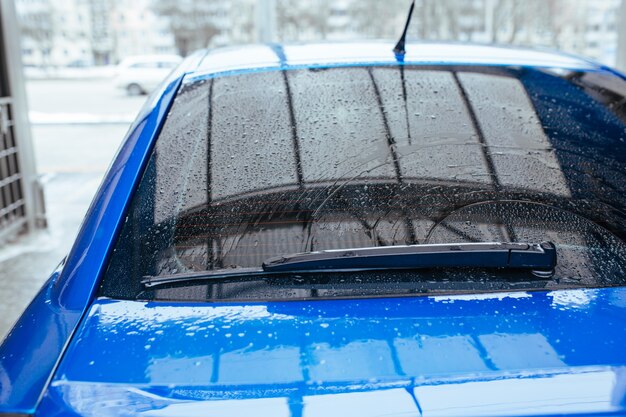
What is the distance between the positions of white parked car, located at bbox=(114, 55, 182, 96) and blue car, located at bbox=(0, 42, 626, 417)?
556cm

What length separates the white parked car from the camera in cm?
717

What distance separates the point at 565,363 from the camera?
Answer: 96 cm

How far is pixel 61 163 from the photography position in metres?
8.45

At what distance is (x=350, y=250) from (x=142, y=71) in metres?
6.56

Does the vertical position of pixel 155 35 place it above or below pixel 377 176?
above

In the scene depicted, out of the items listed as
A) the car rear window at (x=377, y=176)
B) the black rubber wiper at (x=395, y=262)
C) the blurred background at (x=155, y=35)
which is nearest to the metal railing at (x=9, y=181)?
the blurred background at (x=155, y=35)

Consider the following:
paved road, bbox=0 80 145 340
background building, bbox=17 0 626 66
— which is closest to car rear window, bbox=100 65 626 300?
paved road, bbox=0 80 145 340

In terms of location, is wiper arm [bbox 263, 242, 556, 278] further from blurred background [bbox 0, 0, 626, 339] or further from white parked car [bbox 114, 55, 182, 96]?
white parked car [bbox 114, 55, 182, 96]

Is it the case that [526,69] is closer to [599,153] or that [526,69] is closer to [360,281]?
[599,153]

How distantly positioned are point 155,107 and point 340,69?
1.60 ft

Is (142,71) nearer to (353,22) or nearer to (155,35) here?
(155,35)

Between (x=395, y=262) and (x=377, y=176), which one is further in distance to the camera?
(x=377, y=176)

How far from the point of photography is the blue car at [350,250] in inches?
36.6

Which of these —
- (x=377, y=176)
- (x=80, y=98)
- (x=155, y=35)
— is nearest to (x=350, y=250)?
(x=377, y=176)
